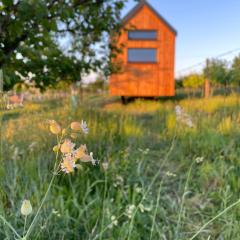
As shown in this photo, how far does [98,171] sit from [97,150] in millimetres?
331

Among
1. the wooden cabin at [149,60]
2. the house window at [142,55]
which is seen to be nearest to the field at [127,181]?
the wooden cabin at [149,60]

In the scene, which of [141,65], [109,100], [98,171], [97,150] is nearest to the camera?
[98,171]

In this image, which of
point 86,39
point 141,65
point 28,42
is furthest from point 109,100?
point 28,42

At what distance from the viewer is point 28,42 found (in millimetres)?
2986

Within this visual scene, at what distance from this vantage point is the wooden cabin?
1565 centimetres

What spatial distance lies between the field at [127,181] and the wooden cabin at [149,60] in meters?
11.3

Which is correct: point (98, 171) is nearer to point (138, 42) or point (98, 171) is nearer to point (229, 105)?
point (229, 105)

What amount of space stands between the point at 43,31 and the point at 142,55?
13086mm

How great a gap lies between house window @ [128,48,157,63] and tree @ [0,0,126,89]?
37.7ft

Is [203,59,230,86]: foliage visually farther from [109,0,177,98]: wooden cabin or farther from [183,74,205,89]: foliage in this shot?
[183,74,205,89]: foliage

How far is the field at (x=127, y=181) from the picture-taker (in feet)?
6.98

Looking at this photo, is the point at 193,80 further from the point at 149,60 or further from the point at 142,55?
the point at 142,55

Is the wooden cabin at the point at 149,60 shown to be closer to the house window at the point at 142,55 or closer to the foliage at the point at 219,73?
the house window at the point at 142,55

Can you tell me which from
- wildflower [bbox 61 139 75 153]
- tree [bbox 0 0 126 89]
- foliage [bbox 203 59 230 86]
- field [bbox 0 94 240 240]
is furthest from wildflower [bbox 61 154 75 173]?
foliage [bbox 203 59 230 86]
